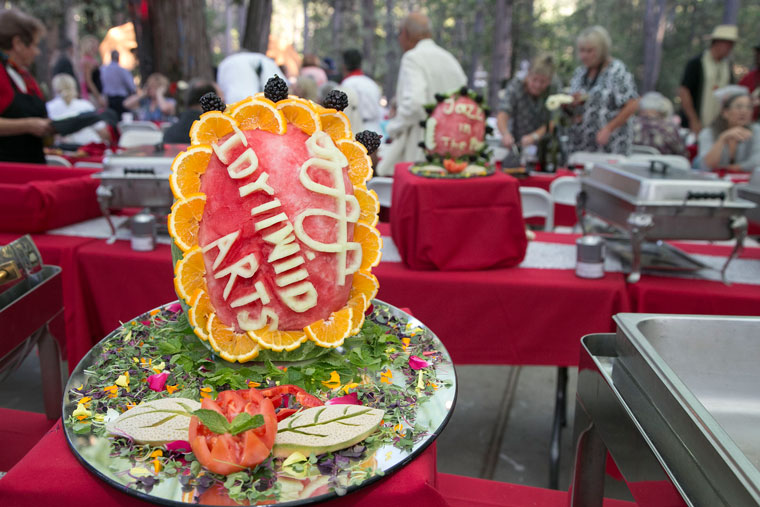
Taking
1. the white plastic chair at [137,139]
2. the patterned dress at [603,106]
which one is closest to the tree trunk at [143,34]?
the white plastic chair at [137,139]

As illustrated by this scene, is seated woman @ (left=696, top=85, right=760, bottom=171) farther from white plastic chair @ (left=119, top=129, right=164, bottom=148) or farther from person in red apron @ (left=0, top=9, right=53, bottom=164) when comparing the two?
white plastic chair @ (left=119, top=129, right=164, bottom=148)

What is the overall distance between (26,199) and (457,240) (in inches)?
66.7

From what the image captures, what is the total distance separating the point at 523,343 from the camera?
80.9 inches

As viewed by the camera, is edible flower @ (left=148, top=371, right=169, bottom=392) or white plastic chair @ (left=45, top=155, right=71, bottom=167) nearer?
edible flower @ (left=148, top=371, right=169, bottom=392)

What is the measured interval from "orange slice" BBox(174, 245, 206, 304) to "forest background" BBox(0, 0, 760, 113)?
4.01m

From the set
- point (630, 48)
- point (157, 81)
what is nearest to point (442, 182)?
point (157, 81)

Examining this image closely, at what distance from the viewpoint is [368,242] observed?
111 centimetres

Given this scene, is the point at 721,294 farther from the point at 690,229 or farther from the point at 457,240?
the point at 457,240

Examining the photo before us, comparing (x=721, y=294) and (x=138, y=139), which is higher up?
(x=138, y=139)

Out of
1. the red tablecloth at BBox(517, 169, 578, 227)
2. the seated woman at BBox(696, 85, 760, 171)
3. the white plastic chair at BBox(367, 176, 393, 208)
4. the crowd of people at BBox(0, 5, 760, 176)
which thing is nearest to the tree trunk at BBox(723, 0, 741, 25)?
the crowd of people at BBox(0, 5, 760, 176)

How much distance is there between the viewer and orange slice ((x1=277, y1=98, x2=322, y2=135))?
3.34 feet

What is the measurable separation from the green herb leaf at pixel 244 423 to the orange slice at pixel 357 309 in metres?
0.34

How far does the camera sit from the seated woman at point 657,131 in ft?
15.7

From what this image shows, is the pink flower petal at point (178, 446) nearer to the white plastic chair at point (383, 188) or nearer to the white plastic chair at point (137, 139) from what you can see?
the white plastic chair at point (383, 188)
